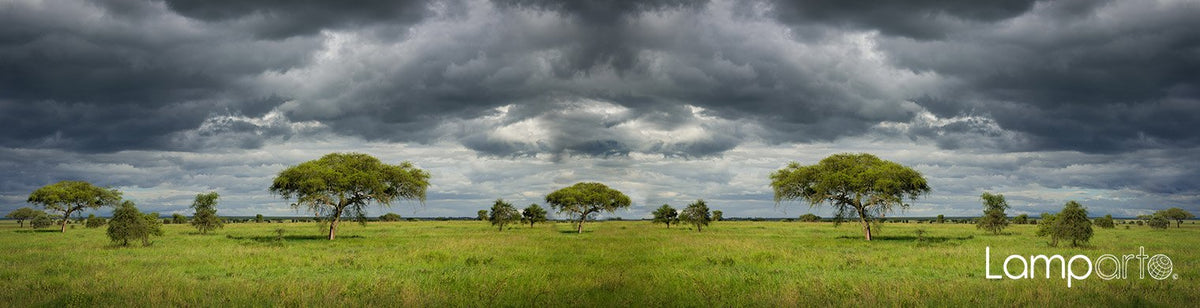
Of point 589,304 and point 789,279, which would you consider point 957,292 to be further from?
point 589,304

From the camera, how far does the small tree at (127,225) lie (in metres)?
37.1

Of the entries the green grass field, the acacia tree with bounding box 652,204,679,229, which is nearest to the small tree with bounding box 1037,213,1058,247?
the green grass field

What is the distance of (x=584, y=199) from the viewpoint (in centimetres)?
7194

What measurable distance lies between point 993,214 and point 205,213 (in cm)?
8729

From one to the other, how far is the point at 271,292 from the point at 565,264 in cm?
981

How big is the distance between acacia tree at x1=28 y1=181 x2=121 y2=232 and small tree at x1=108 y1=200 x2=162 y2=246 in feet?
133

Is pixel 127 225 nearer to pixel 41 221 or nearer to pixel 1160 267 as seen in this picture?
pixel 1160 267

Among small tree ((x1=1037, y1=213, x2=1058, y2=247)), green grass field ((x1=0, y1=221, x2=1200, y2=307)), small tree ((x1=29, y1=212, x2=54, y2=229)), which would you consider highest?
small tree ((x1=1037, y1=213, x2=1058, y2=247))

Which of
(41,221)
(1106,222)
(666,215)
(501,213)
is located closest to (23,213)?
(41,221)

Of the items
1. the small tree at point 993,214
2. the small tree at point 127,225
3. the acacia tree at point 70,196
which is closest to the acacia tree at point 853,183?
the small tree at point 993,214

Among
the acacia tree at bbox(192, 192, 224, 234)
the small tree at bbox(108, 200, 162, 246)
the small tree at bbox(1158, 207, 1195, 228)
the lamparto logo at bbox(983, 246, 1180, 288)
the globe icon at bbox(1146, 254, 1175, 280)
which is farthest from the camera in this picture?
the small tree at bbox(1158, 207, 1195, 228)

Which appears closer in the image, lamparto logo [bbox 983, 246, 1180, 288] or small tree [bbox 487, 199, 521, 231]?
lamparto logo [bbox 983, 246, 1180, 288]

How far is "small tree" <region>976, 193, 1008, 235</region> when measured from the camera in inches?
2830

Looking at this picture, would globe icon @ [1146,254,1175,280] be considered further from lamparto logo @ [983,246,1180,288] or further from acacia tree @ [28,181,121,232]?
acacia tree @ [28,181,121,232]
